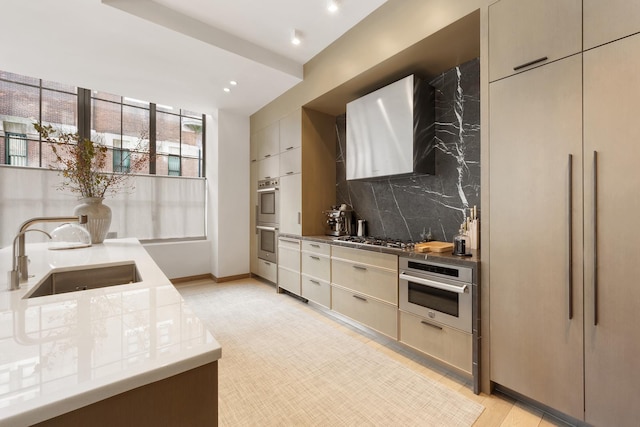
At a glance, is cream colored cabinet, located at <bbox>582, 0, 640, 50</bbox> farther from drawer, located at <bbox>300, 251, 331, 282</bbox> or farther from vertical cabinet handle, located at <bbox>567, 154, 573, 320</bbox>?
drawer, located at <bbox>300, 251, 331, 282</bbox>

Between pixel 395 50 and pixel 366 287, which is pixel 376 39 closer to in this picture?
pixel 395 50

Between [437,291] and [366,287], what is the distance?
0.72 m

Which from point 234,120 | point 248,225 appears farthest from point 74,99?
point 248,225

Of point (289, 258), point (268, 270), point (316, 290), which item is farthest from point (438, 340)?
point (268, 270)

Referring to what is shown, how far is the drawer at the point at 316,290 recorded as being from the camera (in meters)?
3.10

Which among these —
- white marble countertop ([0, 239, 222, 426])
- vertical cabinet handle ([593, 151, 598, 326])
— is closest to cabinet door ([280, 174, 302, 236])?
white marble countertop ([0, 239, 222, 426])

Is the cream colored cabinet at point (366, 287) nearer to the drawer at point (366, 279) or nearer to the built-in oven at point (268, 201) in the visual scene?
the drawer at point (366, 279)

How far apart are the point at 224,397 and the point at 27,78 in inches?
183

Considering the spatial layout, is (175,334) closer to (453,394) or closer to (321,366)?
(321,366)

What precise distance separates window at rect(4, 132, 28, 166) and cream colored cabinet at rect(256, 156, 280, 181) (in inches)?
115

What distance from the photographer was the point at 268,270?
4309 millimetres

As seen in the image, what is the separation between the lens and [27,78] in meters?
3.59

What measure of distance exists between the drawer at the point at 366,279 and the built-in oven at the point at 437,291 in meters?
0.09

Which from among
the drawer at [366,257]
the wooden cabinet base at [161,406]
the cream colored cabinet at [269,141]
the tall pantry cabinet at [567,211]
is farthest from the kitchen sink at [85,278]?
the cream colored cabinet at [269,141]
